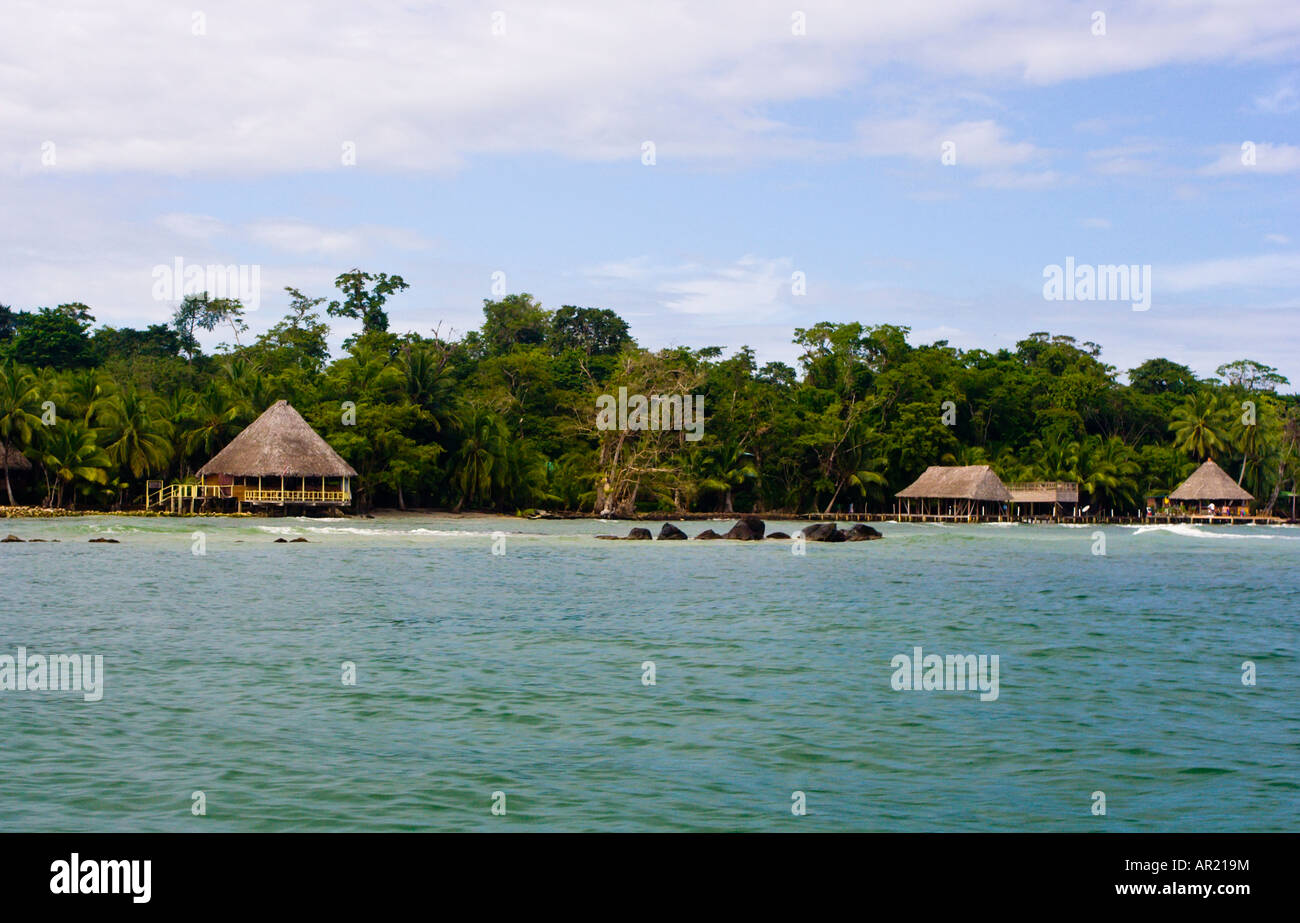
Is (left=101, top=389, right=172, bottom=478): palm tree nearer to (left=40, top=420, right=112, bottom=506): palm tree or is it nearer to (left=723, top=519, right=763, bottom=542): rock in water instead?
(left=40, top=420, right=112, bottom=506): palm tree

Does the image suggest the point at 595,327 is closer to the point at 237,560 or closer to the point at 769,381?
the point at 769,381

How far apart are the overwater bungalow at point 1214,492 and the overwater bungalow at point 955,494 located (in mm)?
11740

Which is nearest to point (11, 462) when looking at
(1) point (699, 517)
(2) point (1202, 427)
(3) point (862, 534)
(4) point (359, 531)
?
(4) point (359, 531)

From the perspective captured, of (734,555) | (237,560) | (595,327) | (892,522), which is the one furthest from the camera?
(595,327)

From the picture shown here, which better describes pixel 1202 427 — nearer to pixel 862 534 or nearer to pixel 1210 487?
pixel 1210 487

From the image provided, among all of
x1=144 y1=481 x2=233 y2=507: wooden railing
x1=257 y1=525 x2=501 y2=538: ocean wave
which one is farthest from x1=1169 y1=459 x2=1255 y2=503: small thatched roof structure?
x1=144 y1=481 x2=233 y2=507: wooden railing

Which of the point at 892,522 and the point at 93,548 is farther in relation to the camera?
the point at 892,522

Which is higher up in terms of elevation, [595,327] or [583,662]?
[595,327]

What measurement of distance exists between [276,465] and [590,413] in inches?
627

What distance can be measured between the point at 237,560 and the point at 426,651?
14.2 meters

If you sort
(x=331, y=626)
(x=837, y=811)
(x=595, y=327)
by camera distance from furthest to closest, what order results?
(x=595, y=327)
(x=331, y=626)
(x=837, y=811)

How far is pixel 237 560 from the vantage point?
85.0 ft

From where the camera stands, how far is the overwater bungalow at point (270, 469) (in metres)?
47.9
